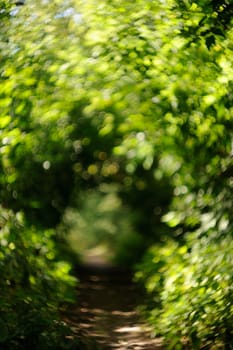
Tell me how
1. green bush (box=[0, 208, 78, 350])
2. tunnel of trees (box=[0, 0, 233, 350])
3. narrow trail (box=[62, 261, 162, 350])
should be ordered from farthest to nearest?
1. narrow trail (box=[62, 261, 162, 350])
2. tunnel of trees (box=[0, 0, 233, 350])
3. green bush (box=[0, 208, 78, 350])

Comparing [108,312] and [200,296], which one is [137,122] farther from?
[108,312]

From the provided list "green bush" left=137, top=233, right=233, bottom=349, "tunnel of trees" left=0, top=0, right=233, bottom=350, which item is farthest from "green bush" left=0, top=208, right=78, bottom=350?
"green bush" left=137, top=233, right=233, bottom=349

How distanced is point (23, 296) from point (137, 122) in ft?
6.80

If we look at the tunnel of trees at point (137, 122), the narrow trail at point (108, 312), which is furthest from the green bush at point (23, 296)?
the narrow trail at point (108, 312)

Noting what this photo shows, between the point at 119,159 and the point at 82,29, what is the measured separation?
5.38 metres

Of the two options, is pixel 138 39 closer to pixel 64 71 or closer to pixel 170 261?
pixel 64 71

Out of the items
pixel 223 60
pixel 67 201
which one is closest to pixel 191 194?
pixel 223 60

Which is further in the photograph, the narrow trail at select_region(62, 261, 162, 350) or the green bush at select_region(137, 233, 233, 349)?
the narrow trail at select_region(62, 261, 162, 350)

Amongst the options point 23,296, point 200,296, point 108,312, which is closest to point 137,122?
point 200,296

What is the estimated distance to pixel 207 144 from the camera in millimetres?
5465

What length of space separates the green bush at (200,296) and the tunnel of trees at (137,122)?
1cm

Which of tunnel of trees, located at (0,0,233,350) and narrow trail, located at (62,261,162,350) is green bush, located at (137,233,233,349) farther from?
narrow trail, located at (62,261,162,350)

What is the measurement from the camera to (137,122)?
18.4 feet

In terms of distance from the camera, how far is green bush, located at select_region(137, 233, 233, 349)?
4102 mm
